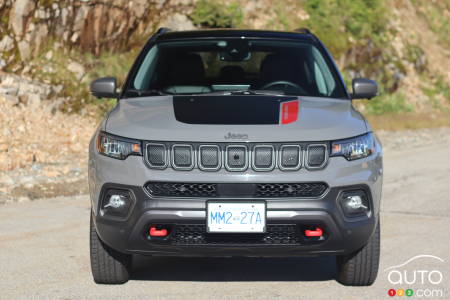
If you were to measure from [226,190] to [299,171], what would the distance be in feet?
1.45

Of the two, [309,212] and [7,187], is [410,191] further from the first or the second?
[309,212]

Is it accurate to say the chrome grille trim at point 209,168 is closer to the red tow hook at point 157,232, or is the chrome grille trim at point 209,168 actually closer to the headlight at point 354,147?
the red tow hook at point 157,232

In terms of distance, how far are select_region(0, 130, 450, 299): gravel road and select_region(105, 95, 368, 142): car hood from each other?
1.03 m

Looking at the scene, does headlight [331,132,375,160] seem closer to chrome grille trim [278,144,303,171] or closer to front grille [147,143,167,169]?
chrome grille trim [278,144,303,171]

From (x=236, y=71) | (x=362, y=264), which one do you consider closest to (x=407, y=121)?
(x=236, y=71)

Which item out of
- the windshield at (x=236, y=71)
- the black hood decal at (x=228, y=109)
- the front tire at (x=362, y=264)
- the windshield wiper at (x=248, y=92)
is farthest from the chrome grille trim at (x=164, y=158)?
the front tire at (x=362, y=264)

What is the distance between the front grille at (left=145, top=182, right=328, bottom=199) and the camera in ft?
19.0

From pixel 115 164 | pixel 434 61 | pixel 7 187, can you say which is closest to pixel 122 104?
pixel 115 164

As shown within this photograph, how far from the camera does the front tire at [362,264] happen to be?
6.40 meters

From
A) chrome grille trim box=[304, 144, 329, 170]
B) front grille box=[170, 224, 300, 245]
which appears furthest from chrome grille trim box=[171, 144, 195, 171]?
chrome grille trim box=[304, 144, 329, 170]

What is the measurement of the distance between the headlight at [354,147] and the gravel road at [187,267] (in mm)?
910

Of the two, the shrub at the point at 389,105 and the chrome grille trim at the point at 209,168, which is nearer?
the chrome grille trim at the point at 209,168

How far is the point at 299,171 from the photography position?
582 centimetres

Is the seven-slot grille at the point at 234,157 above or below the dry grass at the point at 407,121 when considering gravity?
above
